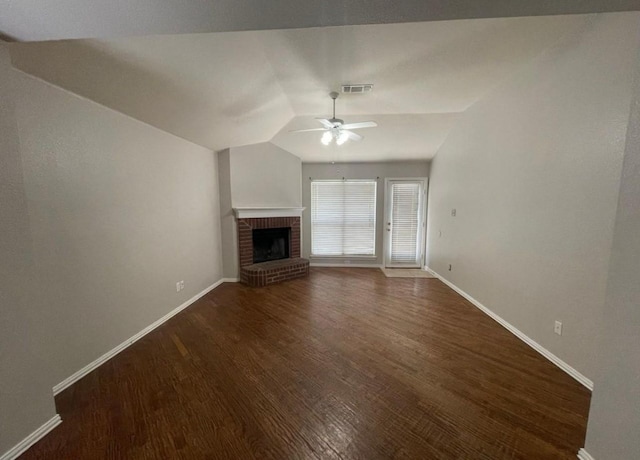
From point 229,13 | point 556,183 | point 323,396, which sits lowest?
point 323,396

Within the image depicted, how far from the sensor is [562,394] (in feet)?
5.77

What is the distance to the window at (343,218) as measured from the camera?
543 cm

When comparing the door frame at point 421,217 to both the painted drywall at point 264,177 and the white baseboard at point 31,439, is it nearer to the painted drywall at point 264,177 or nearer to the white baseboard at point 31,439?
the painted drywall at point 264,177

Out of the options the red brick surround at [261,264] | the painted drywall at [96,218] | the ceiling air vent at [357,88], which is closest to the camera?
the painted drywall at [96,218]

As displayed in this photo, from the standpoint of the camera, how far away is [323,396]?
1.75 m

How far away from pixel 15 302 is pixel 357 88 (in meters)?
3.22

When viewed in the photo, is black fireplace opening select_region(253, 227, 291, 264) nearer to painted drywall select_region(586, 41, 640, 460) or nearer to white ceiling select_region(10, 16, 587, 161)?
white ceiling select_region(10, 16, 587, 161)

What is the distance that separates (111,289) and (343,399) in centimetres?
224

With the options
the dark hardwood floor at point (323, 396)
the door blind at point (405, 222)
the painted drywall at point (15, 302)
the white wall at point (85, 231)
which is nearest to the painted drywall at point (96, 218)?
the white wall at point (85, 231)

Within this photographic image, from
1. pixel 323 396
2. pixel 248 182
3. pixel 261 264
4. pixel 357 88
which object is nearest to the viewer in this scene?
pixel 323 396

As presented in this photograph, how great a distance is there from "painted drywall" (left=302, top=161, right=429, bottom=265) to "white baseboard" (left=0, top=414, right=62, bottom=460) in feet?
14.1

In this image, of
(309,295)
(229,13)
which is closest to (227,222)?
(309,295)

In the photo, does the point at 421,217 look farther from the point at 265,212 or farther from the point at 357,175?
the point at 265,212

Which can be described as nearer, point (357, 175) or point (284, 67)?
point (284, 67)
